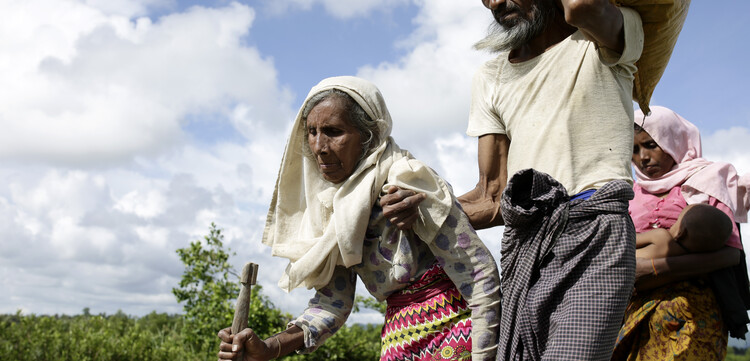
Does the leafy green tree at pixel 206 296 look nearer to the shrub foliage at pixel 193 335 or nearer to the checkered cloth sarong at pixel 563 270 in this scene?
the shrub foliage at pixel 193 335

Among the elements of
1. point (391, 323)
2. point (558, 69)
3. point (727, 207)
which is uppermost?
point (558, 69)

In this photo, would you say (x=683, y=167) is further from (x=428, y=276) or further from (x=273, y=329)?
(x=273, y=329)

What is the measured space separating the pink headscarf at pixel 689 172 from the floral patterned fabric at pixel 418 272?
60.7 inches

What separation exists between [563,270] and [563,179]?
39cm

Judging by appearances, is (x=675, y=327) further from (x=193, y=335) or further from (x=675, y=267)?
(x=193, y=335)

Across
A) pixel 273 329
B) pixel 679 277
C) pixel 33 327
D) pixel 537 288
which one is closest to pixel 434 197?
pixel 537 288

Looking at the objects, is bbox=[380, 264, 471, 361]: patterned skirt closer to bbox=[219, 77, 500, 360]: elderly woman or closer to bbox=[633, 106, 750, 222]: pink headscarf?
bbox=[219, 77, 500, 360]: elderly woman

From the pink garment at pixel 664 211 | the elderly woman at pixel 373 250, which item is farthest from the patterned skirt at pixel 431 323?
the pink garment at pixel 664 211

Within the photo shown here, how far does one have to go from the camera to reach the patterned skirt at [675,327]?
11.1 feet

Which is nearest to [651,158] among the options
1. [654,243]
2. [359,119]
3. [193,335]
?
[654,243]

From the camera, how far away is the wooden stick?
3023 mm

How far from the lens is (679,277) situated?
3.43 metres

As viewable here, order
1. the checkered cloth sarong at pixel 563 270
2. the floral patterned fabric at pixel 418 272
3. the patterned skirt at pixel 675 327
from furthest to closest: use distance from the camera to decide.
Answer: the patterned skirt at pixel 675 327, the floral patterned fabric at pixel 418 272, the checkered cloth sarong at pixel 563 270

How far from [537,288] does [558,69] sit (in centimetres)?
96
